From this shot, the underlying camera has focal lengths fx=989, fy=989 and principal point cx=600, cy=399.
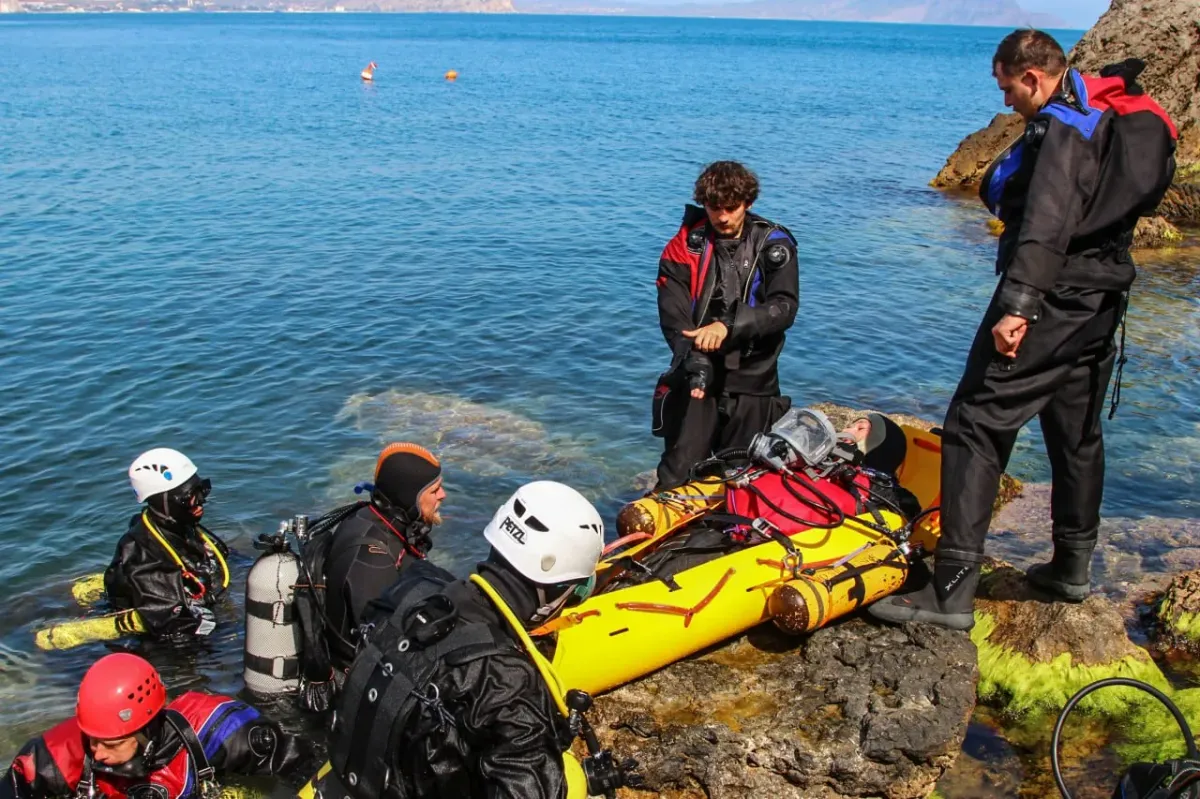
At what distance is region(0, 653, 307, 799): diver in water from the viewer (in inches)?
167

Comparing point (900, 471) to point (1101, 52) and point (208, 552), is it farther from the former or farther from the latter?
point (1101, 52)

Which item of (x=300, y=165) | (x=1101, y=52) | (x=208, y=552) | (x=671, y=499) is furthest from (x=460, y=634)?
(x=300, y=165)

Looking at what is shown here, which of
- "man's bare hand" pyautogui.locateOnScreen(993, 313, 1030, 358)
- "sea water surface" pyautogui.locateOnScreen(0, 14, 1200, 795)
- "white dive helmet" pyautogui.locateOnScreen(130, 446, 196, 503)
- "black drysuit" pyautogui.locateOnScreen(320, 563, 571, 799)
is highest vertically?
"man's bare hand" pyautogui.locateOnScreen(993, 313, 1030, 358)

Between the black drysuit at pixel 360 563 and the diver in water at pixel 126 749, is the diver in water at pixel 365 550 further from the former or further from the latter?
the diver in water at pixel 126 749

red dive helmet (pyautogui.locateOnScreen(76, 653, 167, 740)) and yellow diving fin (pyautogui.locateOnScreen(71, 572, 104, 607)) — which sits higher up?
red dive helmet (pyautogui.locateOnScreen(76, 653, 167, 740))

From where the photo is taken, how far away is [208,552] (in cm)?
715

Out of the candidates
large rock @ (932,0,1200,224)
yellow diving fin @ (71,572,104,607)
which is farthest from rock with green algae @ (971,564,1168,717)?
large rock @ (932,0,1200,224)

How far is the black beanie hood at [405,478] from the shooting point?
16.6 ft

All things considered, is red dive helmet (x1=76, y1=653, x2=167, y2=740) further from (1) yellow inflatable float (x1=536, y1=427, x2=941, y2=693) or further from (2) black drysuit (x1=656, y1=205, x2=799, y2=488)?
(2) black drysuit (x1=656, y1=205, x2=799, y2=488)

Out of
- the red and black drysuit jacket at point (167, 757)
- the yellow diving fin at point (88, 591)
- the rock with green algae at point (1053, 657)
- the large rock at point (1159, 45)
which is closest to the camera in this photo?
the red and black drysuit jacket at point (167, 757)

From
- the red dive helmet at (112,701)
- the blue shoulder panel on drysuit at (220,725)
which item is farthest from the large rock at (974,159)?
the red dive helmet at (112,701)

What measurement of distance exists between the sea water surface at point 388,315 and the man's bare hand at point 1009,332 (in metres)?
5.29

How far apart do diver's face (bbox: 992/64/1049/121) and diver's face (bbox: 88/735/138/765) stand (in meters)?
4.89

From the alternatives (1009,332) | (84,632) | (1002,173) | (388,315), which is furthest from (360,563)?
(388,315)
